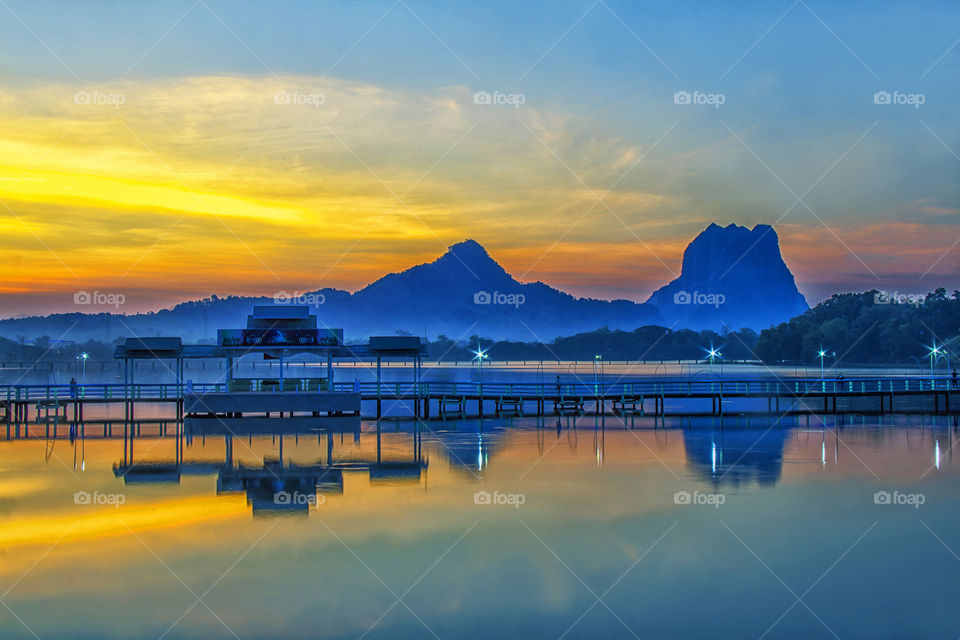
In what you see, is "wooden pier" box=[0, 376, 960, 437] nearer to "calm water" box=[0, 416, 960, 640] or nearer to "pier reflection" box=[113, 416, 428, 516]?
"pier reflection" box=[113, 416, 428, 516]

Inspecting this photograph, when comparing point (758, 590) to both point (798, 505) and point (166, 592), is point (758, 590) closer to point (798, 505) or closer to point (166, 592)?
point (798, 505)

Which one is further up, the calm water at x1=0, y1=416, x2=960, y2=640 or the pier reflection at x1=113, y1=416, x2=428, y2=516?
the pier reflection at x1=113, y1=416, x2=428, y2=516

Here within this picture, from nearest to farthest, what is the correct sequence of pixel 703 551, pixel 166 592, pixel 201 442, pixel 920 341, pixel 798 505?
pixel 166 592 → pixel 703 551 → pixel 798 505 → pixel 201 442 → pixel 920 341

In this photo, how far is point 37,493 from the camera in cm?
2438

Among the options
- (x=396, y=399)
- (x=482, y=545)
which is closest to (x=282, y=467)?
(x=482, y=545)

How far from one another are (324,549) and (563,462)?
44.3 ft

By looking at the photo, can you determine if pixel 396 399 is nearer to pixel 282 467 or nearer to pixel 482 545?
pixel 282 467

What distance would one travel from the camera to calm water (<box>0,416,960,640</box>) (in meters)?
14.1

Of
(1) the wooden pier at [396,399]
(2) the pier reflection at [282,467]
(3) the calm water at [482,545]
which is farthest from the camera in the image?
(1) the wooden pier at [396,399]

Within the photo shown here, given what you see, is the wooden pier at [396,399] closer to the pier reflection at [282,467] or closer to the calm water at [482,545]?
the pier reflection at [282,467]

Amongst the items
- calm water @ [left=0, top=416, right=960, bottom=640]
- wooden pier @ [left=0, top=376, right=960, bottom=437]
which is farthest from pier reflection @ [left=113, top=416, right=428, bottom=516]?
wooden pier @ [left=0, top=376, right=960, bottom=437]

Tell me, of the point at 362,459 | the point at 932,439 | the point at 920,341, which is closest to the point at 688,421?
the point at 932,439

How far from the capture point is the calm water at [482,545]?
14.1m

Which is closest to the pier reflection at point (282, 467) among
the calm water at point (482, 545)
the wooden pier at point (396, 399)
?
the calm water at point (482, 545)
